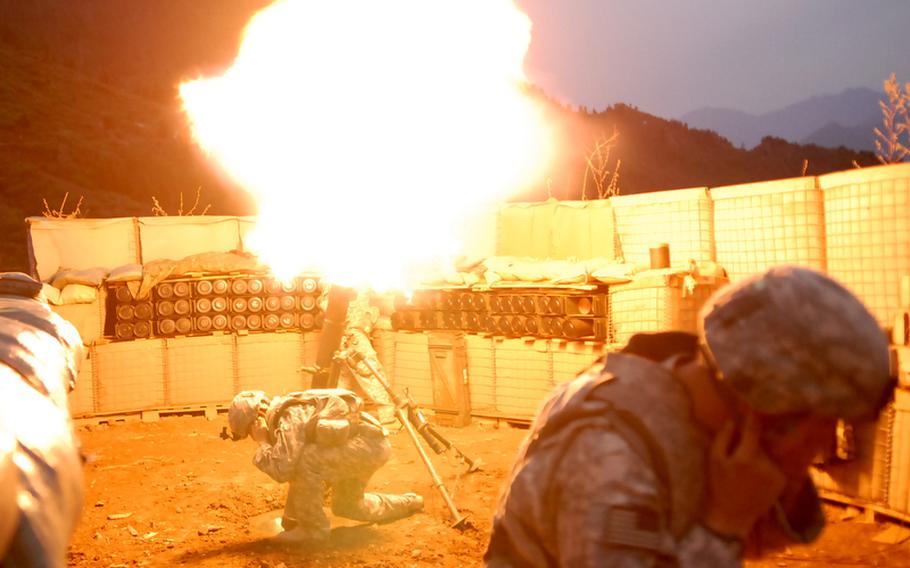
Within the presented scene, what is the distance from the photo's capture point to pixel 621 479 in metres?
1.61

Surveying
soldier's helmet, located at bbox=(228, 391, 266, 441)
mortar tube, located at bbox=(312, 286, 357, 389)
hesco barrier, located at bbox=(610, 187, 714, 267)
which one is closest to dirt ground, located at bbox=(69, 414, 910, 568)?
soldier's helmet, located at bbox=(228, 391, 266, 441)

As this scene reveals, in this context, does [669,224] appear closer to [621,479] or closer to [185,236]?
[185,236]

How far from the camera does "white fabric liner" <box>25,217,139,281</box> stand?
14602mm

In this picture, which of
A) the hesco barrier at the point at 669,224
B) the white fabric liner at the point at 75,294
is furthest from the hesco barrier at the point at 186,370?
the hesco barrier at the point at 669,224

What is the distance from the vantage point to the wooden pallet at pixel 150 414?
1444 cm

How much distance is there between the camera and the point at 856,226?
8.63 metres

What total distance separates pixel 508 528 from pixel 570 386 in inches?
14.8

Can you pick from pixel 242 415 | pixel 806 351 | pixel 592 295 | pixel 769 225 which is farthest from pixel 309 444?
Result: pixel 806 351

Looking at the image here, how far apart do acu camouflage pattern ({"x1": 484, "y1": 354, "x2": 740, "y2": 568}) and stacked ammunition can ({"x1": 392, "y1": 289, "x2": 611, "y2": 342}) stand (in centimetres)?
1005

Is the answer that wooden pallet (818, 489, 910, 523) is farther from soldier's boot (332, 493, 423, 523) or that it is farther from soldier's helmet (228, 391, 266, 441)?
soldier's helmet (228, 391, 266, 441)

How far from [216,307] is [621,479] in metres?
14.1

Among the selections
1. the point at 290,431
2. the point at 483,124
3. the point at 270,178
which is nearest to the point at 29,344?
the point at 290,431

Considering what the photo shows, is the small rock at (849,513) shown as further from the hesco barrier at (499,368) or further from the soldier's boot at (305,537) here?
the soldier's boot at (305,537)

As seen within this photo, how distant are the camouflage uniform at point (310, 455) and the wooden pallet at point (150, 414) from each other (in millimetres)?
7422
